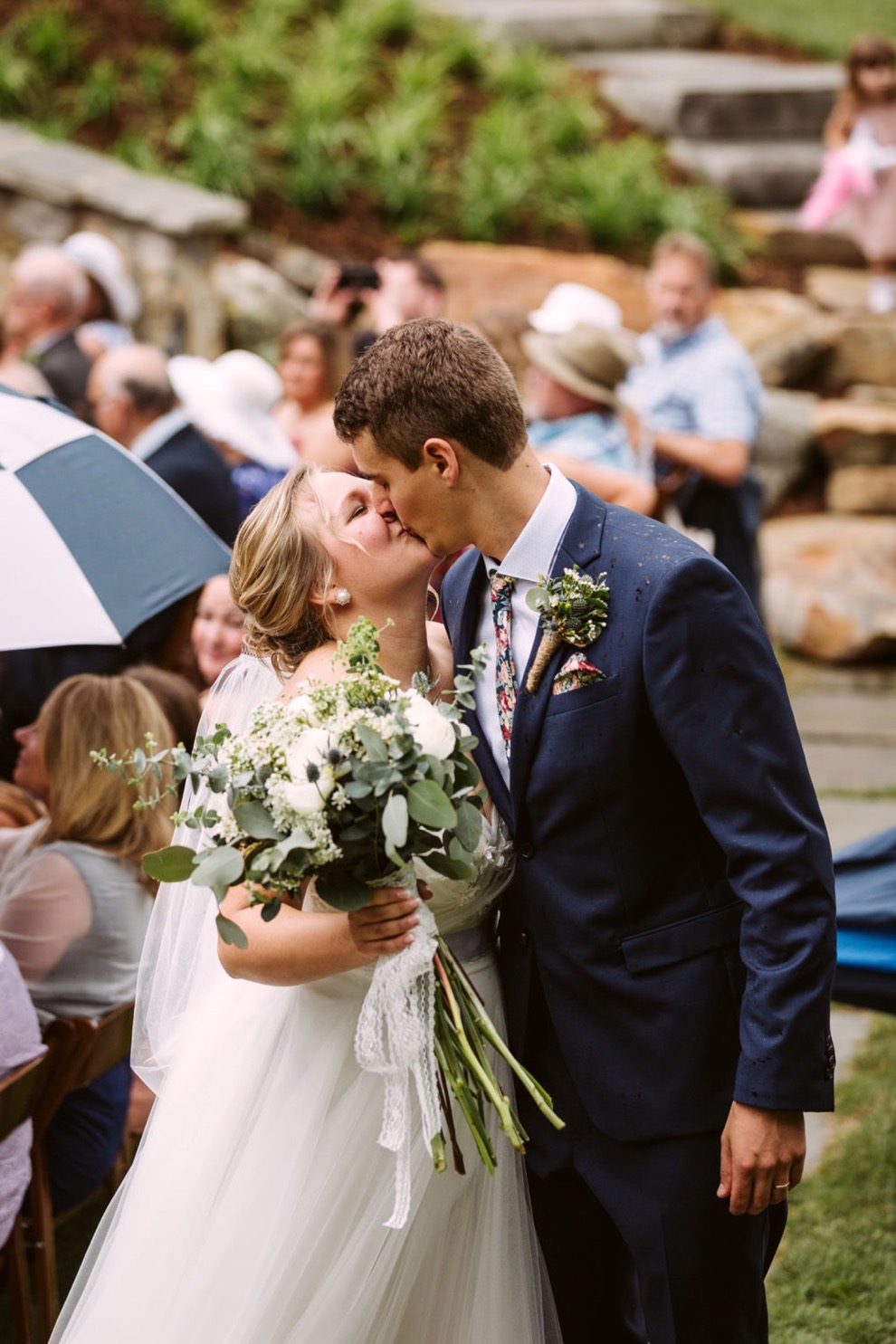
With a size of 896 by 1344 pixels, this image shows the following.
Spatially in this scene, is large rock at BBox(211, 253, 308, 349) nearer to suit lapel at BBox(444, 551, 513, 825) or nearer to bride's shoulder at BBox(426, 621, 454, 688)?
bride's shoulder at BBox(426, 621, 454, 688)

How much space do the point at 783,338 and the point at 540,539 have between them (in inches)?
373

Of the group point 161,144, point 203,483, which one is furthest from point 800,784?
point 161,144

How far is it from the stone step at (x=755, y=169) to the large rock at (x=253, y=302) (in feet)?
14.3

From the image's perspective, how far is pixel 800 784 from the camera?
2.55 metres

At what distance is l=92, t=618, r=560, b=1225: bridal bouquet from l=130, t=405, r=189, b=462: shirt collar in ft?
11.7

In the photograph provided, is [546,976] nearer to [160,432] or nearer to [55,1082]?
[55,1082]

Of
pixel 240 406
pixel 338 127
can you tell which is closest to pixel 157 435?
pixel 240 406

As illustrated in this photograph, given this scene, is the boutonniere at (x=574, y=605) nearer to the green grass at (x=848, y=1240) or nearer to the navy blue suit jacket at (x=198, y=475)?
the green grass at (x=848, y=1240)

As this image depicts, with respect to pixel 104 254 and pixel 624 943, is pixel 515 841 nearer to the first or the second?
pixel 624 943

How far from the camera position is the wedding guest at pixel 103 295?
8.42 meters

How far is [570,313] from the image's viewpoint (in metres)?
6.55

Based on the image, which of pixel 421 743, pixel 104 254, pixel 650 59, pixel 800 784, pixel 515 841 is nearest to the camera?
pixel 421 743

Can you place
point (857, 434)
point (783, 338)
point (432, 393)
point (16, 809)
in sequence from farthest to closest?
point (783, 338) → point (857, 434) → point (16, 809) → point (432, 393)

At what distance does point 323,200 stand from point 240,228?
97 centimetres
